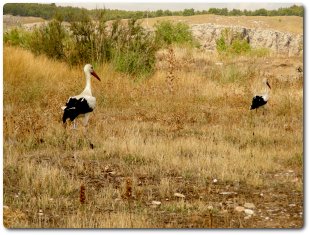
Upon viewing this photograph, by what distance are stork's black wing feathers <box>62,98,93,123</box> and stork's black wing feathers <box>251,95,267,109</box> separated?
149 cm

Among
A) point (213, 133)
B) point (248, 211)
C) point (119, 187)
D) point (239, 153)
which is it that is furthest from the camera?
point (213, 133)

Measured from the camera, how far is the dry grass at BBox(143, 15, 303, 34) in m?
5.57

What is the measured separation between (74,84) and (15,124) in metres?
0.66

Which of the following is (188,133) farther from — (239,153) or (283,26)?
(283,26)

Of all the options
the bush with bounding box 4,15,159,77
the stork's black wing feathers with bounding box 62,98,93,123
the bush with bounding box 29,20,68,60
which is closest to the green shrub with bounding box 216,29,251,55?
the bush with bounding box 4,15,159,77

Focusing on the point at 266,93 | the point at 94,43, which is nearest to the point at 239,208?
the point at 266,93

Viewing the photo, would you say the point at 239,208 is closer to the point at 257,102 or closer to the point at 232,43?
the point at 257,102

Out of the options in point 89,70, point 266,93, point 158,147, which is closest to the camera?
point 89,70

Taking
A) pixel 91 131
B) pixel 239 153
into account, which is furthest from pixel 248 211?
pixel 91 131

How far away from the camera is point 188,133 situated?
6.25 meters

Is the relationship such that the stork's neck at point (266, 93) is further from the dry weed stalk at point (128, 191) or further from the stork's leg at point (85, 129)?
the dry weed stalk at point (128, 191)

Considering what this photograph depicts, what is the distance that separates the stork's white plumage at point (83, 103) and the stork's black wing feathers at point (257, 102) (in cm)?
143

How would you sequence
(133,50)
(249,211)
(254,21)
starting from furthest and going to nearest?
(133,50) < (254,21) < (249,211)

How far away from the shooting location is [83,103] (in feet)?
19.0
